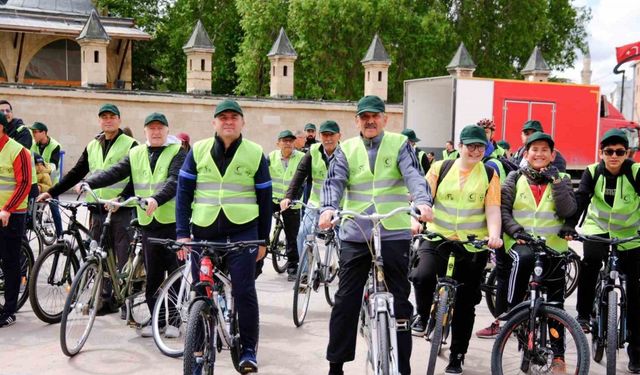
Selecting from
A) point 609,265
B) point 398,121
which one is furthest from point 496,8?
point 609,265

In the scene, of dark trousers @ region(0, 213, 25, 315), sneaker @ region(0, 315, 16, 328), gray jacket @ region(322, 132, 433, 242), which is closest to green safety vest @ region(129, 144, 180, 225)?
dark trousers @ region(0, 213, 25, 315)

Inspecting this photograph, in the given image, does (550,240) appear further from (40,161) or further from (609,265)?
(40,161)

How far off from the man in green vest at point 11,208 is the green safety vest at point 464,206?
3606 mm

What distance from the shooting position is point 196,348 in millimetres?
4711

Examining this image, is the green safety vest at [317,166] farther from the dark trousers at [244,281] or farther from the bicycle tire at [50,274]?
the dark trousers at [244,281]

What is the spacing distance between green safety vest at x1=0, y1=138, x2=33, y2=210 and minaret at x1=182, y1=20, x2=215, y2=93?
761 inches

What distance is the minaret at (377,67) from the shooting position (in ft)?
94.4

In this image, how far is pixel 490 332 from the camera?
7.11 metres

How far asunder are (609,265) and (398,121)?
2479cm

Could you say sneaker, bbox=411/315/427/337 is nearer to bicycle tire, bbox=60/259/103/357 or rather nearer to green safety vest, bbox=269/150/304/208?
bicycle tire, bbox=60/259/103/357

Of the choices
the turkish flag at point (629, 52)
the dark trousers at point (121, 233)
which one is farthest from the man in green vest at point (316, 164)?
the turkish flag at point (629, 52)

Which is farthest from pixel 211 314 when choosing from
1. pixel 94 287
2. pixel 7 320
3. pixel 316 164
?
pixel 316 164

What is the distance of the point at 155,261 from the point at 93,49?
20.4 m

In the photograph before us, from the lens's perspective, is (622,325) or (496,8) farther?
(496,8)
